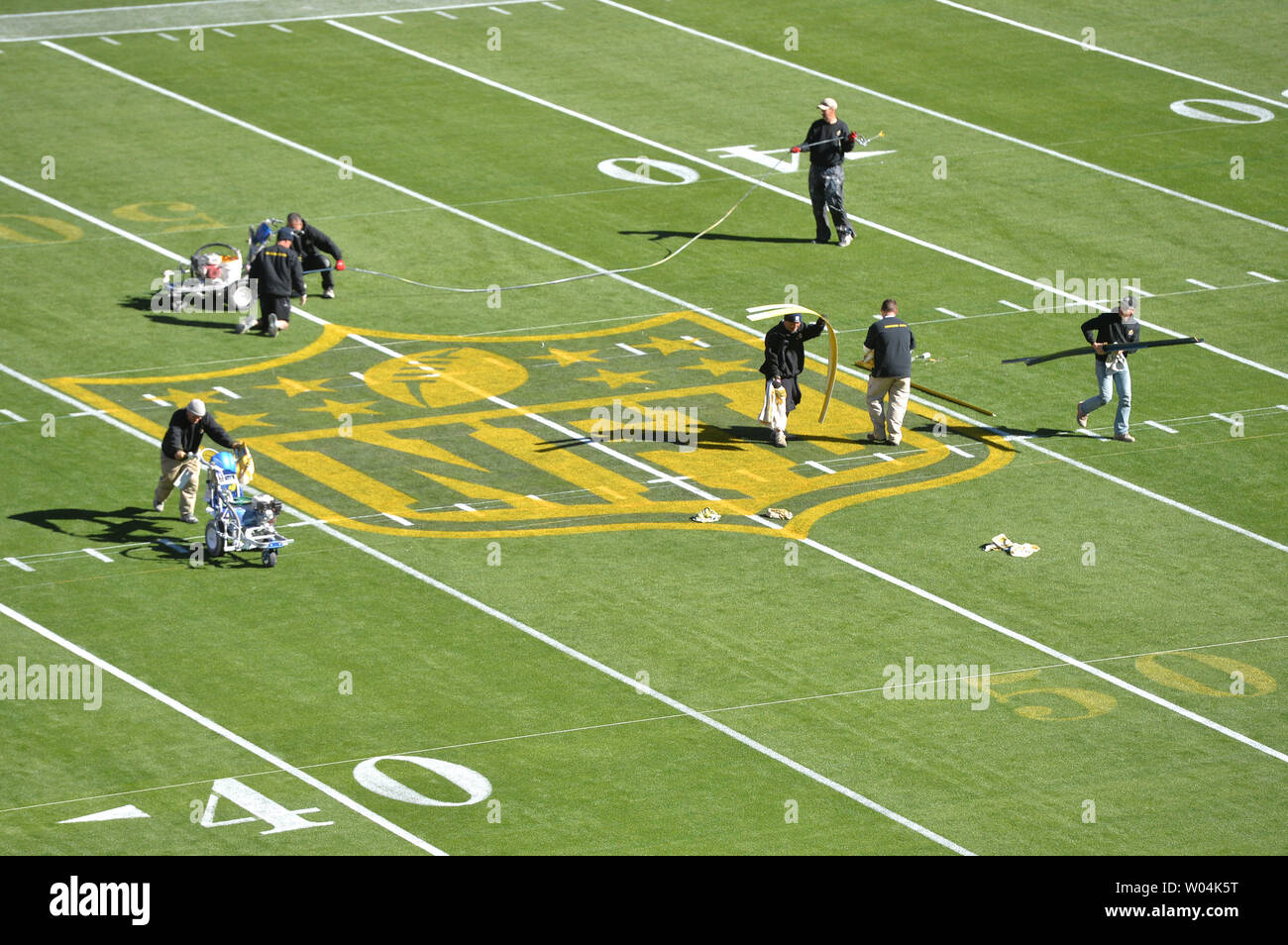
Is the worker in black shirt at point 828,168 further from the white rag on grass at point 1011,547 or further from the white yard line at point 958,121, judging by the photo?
the white rag on grass at point 1011,547

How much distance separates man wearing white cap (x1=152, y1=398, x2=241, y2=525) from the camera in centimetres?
3006

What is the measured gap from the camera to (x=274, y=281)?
37.8 metres

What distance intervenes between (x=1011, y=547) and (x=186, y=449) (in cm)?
1046

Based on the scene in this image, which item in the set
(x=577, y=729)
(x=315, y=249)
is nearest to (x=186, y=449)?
(x=577, y=729)

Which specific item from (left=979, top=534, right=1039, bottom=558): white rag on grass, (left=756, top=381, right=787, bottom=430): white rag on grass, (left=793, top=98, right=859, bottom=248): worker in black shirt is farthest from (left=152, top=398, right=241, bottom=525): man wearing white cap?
(left=793, top=98, right=859, bottom=248): worker in black shirt

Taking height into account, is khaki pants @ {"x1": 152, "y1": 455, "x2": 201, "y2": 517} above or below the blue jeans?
below

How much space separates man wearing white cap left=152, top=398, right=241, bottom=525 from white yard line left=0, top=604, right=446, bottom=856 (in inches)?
119

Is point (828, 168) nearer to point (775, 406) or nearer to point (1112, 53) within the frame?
point (775, 406)

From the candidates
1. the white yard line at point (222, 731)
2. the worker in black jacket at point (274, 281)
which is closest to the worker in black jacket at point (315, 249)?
the worker in black jacket at point (274, 281)

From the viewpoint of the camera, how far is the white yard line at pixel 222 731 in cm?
2342

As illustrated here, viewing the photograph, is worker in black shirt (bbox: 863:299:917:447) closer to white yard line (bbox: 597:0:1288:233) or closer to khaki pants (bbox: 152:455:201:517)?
khaki pants (bbox: 152:455:201:517)

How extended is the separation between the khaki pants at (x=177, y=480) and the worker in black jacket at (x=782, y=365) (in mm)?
8114

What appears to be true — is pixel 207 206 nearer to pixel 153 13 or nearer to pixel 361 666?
pixel 153 13

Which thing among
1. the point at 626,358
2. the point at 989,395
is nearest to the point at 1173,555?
the point at 989,395
